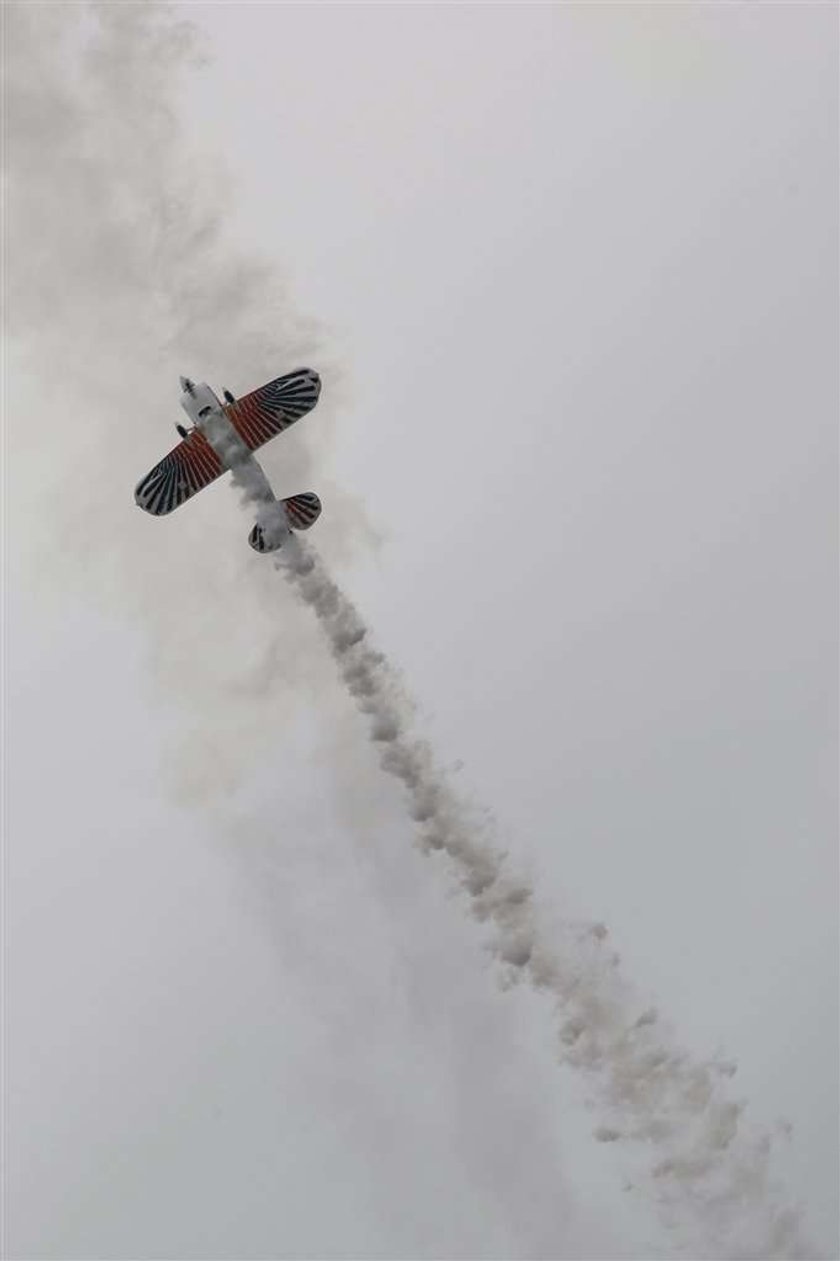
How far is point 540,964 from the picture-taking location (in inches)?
5728

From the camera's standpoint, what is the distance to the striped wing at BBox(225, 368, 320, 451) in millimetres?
139250

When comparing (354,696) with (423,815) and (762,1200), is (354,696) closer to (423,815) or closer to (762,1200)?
(423,815)

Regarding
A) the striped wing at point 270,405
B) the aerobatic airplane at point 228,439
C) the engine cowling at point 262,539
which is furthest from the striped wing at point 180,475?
the engine cowling at point 262,539

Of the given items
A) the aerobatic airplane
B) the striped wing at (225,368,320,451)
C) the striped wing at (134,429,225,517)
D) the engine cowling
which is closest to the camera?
the aerobatic airplane

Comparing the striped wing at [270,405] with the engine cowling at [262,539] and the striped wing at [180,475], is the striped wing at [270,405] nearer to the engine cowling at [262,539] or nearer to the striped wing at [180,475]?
the striped wing at [180,475]

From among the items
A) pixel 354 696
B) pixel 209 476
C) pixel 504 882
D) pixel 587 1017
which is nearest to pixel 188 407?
pixel 209 476

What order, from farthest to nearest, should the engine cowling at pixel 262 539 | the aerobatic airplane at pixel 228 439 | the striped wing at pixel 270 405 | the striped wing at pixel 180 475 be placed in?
the engine cowling at pixel 262 539 < the striped wing at pixel 180 475 < the striped wing at pixel 270 405 < the aerobatic airplane at pixel 228 439

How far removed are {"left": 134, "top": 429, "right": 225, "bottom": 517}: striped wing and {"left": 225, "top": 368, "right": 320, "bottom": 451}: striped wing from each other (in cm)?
215

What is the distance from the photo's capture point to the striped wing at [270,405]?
139250 mm

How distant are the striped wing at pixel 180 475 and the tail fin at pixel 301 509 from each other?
15.8 feet

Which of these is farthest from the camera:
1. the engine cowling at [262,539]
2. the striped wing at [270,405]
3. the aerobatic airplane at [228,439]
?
the engine cowling at [262,539]

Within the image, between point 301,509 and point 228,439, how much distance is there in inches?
258

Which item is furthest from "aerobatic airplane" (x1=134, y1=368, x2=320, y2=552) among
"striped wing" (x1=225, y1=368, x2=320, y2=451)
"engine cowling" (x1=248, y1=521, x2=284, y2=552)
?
"engine cowling" (x1=248, y1=521, x2=284, y2=552)

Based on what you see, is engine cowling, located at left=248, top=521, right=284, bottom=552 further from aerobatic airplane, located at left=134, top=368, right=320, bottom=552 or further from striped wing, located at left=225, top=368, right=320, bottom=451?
striped wing, located at left=225, top=368, right=320, bottom=451
